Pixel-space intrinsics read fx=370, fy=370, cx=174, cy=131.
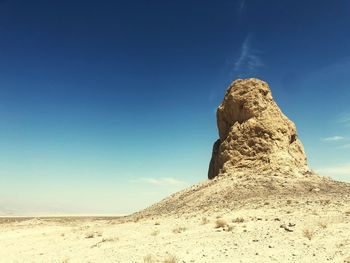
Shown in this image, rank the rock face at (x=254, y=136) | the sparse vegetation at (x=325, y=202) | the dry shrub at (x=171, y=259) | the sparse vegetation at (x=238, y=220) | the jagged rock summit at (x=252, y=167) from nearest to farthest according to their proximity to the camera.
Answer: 1. the dry shrub at (x=171, y=259)
2. the sparse vegetation at (x=238, y=220)
3. the sparse vegetation at (x=325, y=202)
4. the jagged rock summit at (x=252, y=167)
5. the rock face at (x=254, y=136)

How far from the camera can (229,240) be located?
15.0 meters

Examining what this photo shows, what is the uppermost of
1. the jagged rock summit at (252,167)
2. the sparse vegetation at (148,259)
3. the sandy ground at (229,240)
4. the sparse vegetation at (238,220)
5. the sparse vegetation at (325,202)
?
the jagged rock summit at (252,167)

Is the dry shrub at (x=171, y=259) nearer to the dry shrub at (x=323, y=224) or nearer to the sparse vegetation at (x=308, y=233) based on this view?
the sparse vegetation at (x=308, y=233)

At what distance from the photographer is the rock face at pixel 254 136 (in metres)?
31.9

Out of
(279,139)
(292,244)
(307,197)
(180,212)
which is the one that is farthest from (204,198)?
(292,244)

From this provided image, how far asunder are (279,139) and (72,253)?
22.2 m

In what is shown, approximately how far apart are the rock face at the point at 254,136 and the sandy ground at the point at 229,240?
30.3ft

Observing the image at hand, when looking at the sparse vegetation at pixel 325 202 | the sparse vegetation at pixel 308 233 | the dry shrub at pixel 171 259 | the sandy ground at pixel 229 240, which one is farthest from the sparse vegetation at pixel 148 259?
the sparse vegetation at pixel 325 202

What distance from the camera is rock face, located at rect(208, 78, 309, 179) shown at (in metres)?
31.9

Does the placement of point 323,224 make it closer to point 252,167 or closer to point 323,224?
point 323,224

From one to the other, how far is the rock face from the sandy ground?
30.3 ft

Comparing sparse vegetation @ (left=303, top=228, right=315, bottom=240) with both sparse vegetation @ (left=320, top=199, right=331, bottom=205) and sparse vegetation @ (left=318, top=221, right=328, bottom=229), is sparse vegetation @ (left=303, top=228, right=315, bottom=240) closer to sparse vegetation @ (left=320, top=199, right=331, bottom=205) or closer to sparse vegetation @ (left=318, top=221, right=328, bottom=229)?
sparse vegetation @ (left=318, top=221, right=328, bottom=229)

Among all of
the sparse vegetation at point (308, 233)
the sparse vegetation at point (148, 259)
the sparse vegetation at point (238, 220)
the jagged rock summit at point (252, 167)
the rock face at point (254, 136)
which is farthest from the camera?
the rock face at point (254, 136)

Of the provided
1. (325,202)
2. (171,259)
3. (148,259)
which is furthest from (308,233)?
(325,202)
